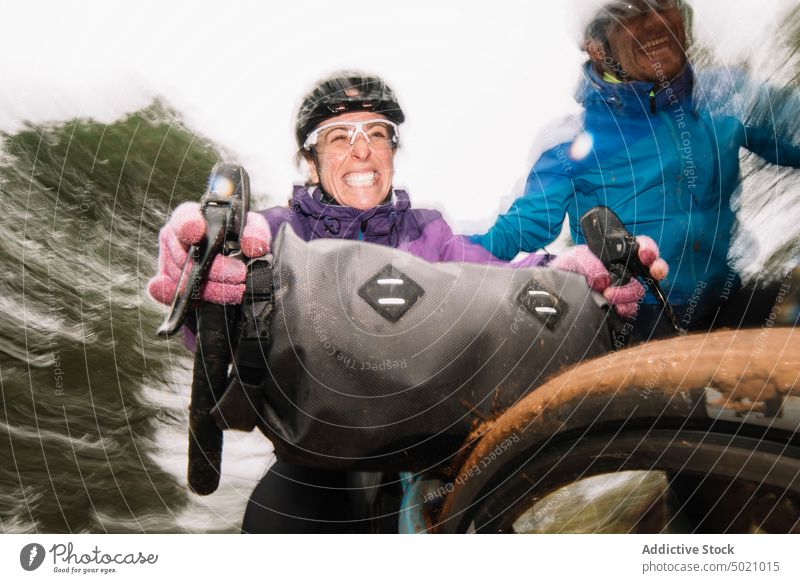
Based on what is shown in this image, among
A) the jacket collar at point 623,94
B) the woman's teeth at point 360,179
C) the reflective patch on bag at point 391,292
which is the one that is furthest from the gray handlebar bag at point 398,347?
the jacket collar at point 623,94

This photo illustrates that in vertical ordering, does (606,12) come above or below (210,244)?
above

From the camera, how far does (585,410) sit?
45 centimetres

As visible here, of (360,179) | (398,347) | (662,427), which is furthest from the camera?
(360,179)

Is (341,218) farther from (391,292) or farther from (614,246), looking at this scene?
(614,246)

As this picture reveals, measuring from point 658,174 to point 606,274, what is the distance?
0.17m

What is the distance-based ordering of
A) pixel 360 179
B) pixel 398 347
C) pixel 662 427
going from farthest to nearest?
pixel 360 179 → pixel 398 347 → pixel 662 427

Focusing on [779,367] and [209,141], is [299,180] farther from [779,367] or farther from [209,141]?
[779,367]

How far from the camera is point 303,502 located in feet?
2.16

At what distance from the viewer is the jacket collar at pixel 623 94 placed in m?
0.73

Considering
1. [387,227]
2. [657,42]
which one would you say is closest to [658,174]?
[657,42]

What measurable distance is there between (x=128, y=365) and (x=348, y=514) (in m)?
0.26

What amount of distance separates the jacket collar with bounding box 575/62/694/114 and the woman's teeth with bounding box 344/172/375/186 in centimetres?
24

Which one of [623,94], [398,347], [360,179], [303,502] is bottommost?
[303,502]

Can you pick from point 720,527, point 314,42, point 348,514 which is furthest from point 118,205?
point 720,527
